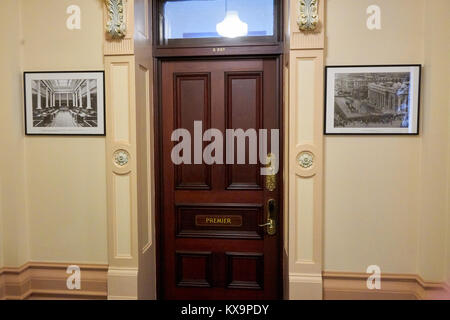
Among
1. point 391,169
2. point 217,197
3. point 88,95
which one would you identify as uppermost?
point 88,95

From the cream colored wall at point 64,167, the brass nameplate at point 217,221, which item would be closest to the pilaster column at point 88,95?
the cream colored wall at point 64,167

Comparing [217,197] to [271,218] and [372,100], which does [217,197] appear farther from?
[372,100]

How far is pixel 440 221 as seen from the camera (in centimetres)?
192

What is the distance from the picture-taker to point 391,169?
6.48ft

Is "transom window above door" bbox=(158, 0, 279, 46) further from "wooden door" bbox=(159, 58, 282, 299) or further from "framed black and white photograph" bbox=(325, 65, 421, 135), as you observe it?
"framed black and white photograph" bbox=(325, 65, 421, 135)

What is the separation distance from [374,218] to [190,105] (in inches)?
59.7

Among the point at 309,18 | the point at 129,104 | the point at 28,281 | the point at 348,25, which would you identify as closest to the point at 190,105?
the point at 129,104

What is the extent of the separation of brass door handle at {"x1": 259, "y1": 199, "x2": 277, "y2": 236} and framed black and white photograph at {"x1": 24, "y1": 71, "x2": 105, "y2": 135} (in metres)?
1.32

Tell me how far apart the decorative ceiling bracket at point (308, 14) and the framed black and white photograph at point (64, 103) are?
1.37 meters

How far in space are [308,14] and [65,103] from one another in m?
1.74

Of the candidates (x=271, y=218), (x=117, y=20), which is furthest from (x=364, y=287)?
(x=117, y=20)

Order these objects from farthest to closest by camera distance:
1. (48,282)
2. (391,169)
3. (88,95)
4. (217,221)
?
(217,221), (48,282), (88,95), (391,169)

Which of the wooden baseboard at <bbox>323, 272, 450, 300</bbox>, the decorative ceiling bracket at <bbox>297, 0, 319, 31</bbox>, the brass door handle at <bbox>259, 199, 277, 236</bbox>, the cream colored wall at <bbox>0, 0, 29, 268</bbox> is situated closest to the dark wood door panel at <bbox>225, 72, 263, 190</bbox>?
the brass door handle at <bbox>259, 199, 277, 236</bbox>

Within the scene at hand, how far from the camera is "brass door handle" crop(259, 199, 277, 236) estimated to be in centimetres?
225
